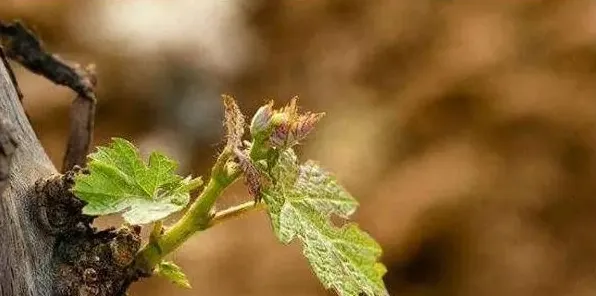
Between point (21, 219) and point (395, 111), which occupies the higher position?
point (395, 111)

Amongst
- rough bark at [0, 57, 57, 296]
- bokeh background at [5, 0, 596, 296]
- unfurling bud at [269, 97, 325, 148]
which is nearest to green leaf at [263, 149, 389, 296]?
unfurling bud at [269, 97, 325, 148]

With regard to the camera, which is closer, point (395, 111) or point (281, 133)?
point (281, 133)

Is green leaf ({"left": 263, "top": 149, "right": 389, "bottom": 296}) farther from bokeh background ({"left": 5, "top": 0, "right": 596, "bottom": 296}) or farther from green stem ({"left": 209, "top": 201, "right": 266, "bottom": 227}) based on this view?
bokeh background ({"left": 5, "top": 0, "right": 596, "bottom": 296})

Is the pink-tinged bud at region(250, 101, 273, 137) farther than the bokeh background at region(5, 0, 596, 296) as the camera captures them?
No

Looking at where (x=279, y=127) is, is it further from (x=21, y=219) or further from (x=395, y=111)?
(x=395, y=111)

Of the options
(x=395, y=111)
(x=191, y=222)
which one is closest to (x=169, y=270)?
(x=191, y=222)

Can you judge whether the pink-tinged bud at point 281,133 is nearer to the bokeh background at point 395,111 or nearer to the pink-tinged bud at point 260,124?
the pink-tinged bud at point 260,124
